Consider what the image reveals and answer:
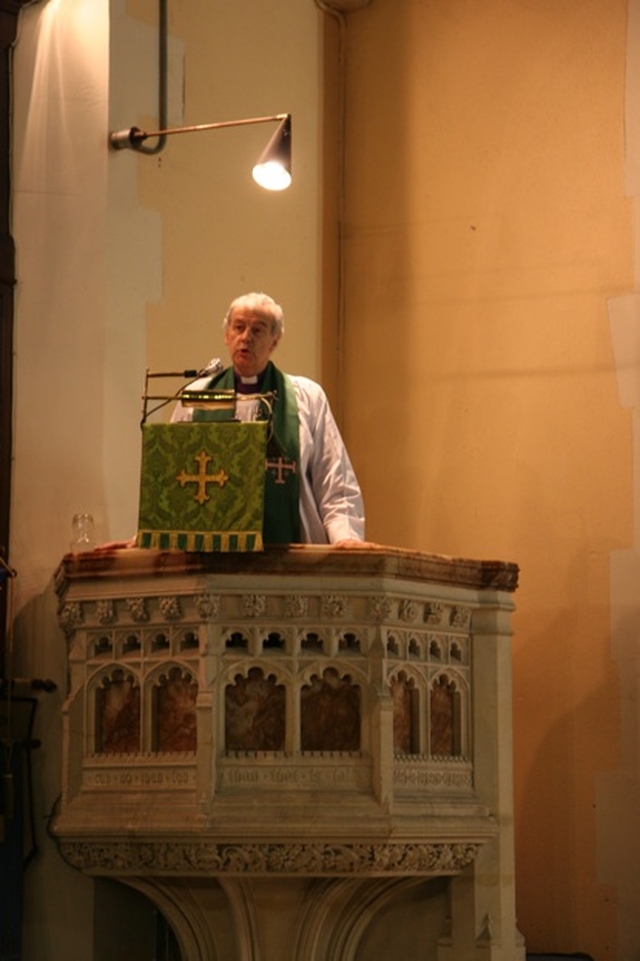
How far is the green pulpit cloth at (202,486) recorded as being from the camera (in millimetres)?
5695

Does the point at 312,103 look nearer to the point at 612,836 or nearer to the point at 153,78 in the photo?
the point at 153,78

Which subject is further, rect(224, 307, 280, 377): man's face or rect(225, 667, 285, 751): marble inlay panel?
rect(224, 307, 280, 377): man's face

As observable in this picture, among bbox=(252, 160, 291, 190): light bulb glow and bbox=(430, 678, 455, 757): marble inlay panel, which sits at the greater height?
bbox=(252, 160, 291, 190): light bulb glow

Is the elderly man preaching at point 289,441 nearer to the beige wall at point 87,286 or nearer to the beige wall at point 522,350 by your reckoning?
the beige wall at point 87,286

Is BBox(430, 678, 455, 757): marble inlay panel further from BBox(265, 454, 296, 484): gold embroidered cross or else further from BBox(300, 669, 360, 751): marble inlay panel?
Result: BBox(265, 454, 296, 484): gold embroidered cross

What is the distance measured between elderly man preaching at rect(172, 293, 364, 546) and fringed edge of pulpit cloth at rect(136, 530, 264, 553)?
50 cm

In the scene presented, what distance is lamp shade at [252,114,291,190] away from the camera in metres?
6.79

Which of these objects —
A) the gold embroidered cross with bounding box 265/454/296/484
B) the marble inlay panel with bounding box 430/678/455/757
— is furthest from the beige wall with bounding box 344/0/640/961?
the gold embroidered cross with bounding box 265/454/296/484

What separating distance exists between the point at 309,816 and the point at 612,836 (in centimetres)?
196

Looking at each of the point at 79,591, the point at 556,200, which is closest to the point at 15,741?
the point at 79,591

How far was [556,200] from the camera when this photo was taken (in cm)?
773

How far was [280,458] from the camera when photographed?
629 cm

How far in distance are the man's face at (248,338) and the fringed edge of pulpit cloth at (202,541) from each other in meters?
0.87

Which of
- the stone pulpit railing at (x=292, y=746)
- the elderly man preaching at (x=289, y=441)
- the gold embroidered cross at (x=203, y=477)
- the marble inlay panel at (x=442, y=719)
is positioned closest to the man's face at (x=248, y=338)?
the elderly man preaching at (x=289, y=441)
